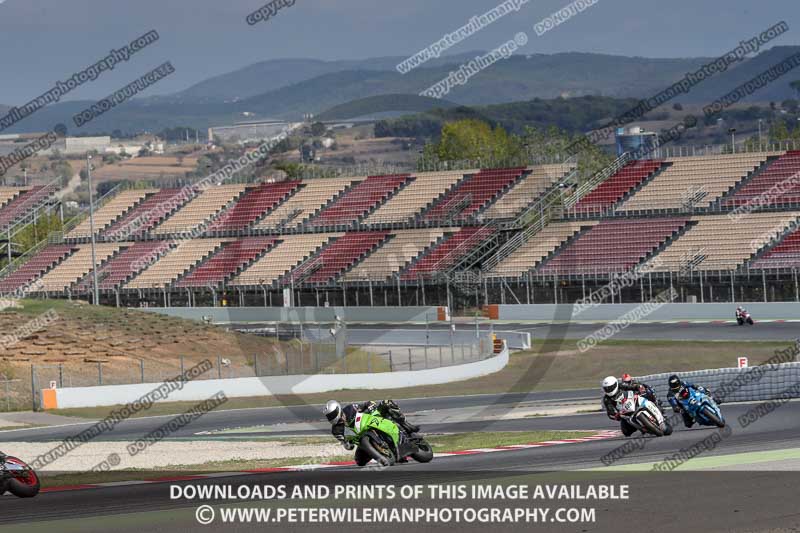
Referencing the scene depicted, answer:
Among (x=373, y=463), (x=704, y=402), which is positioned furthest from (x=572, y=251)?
(x=373, y=463)

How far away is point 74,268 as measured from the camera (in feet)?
252

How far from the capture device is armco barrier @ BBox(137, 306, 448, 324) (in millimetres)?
63156

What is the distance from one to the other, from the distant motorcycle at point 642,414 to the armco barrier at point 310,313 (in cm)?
3803

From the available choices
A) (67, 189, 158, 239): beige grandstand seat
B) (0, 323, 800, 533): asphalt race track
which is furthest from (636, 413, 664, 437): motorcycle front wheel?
(67, 189, 158, 239): beige grandstand seat

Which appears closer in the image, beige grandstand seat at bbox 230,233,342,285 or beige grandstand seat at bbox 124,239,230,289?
beige grandstand seat at bbox 230,233,342,285

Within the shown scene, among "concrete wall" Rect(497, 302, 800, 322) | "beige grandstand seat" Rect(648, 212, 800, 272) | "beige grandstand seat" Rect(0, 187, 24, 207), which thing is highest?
"beige grandstand seat" Rect(0, 187, 24, 207)

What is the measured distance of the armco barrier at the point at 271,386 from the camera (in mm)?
39656

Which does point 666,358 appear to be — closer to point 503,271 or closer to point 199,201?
point 503,271

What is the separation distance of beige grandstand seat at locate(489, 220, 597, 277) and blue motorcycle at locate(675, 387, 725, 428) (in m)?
39.8

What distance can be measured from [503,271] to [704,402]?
4078cm

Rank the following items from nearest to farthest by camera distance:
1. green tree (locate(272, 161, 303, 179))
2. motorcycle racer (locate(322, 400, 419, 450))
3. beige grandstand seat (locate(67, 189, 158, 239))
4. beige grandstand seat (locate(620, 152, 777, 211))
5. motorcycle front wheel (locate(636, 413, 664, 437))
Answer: motorcycle racer (locate(322, 400, 419, 450)) → motorcycle front wheel (locate(636, 413, 664, 437)) → beige grandstand seat (locate(620, 152, 777, 211)) → beige grandstand seat (locate(67, 189, 158, 239)) → green tree (locate(272, 161, 303, 179))

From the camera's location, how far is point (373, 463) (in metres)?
19.1

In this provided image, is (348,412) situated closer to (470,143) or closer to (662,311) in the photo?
(662,311)

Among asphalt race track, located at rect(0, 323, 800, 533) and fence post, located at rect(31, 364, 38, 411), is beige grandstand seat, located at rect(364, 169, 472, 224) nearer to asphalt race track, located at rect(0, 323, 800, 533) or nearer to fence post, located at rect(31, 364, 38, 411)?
fence post, located at rect(31, 364, 38, 411)
